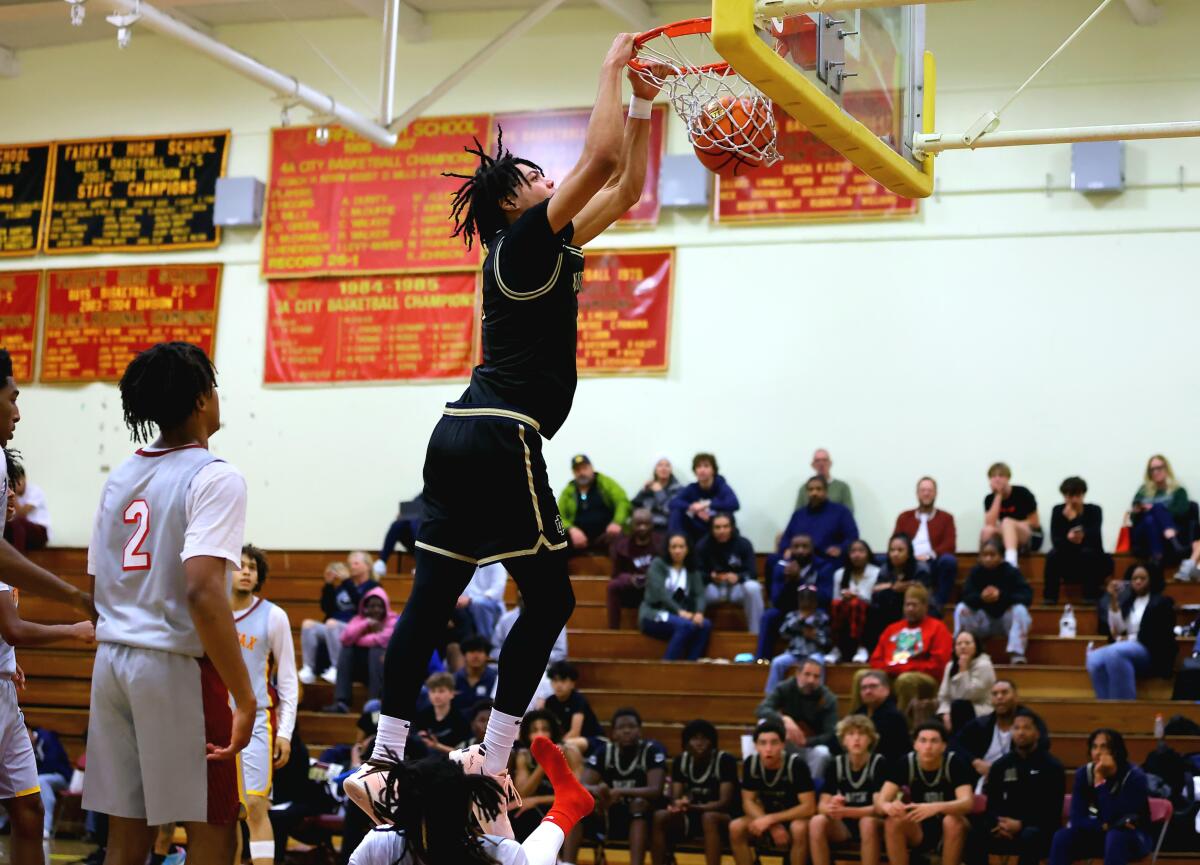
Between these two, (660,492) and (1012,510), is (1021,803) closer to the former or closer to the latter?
(1012,510)

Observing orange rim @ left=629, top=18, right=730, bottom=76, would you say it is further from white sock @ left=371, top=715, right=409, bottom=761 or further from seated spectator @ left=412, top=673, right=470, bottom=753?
seated spectator @ left=412, top=673, right=470, bottom=753

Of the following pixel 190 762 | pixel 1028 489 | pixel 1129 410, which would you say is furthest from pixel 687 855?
pixel 190 762

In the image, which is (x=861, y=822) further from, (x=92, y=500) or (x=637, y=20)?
(x=92, y=500)

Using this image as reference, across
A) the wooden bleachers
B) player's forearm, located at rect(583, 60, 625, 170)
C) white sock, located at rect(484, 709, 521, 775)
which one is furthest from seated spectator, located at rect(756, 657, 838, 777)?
player's forearm, located at rect(583, 60, 625, 170)

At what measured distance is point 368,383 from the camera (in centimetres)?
1714

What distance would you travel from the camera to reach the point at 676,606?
45.5 feet

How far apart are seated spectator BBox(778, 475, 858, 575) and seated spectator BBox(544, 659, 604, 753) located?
134 inches

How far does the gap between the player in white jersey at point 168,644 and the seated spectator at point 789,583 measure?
9261 mm

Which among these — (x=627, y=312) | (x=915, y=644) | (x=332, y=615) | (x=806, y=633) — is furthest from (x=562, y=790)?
(x=627, y=312)

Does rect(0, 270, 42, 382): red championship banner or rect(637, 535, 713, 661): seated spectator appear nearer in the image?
rect(637, 535, 713, 661): seated spectator

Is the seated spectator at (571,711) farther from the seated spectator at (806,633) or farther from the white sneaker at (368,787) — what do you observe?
the white sneaker at (368,787)

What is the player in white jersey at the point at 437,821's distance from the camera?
3979 mm

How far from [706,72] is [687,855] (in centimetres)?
790

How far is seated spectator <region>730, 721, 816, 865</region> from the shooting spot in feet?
34.0
